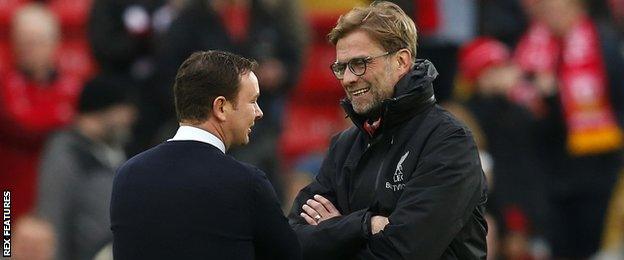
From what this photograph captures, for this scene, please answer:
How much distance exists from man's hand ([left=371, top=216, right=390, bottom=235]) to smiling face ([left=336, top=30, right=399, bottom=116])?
41 centimetres

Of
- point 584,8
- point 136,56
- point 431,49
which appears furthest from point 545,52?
point 136,56

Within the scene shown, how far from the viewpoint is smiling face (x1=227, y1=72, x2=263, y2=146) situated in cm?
551

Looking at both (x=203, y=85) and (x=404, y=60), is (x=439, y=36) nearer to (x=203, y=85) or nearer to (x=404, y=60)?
(x=404, y=60)

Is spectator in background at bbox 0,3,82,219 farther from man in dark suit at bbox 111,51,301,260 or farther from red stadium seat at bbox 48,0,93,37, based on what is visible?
man in dark suit at bbox 111,51,301,260

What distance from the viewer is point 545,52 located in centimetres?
1198

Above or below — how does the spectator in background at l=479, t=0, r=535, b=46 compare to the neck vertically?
above

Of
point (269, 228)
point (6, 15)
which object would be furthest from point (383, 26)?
point (6, 15)

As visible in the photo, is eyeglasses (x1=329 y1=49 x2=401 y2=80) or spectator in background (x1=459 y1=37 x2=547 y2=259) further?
spectator in background (x1=459 y1=37 x2=547 y2=259)

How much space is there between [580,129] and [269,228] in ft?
21.9

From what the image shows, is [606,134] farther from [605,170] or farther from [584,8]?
[584,8]

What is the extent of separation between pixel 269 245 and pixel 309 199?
0.75 meters

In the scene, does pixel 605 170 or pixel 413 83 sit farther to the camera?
pixel 605 170

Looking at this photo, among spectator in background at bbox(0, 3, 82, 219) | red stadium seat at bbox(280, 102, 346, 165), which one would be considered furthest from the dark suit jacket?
red stadium seat at bbox(280, 102, 346, 165)

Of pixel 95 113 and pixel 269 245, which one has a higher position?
pixel 95 113
